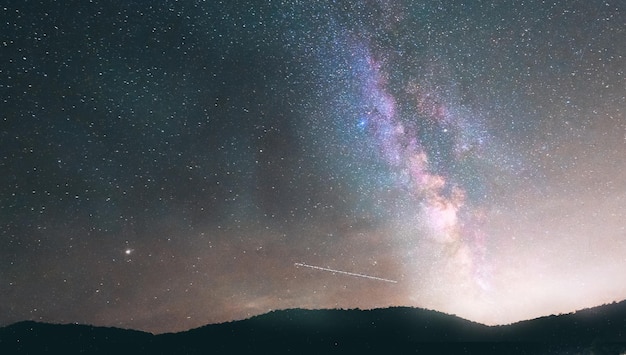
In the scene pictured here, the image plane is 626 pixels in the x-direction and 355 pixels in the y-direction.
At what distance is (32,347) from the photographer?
63.4 metres

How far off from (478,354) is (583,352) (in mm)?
8997

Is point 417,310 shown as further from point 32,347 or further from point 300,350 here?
point 32,347

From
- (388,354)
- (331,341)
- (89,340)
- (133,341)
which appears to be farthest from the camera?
(89,340)

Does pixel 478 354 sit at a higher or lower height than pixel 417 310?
lower

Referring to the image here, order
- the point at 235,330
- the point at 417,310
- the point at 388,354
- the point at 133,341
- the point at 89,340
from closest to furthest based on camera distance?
1. the point at 388,354
2. the point at 133,341
3. the point at 89,340
4. the point at 235,330
5. the point at 417,310

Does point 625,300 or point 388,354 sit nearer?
point 388,354

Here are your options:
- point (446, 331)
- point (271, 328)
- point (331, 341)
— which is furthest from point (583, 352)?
point (271, 328)

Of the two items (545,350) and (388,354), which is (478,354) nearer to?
(545,350)

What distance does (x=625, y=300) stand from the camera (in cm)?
5819

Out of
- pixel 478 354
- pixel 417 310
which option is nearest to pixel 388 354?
pixel 478 354

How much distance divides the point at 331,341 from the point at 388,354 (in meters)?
12.0

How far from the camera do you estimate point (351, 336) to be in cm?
6325

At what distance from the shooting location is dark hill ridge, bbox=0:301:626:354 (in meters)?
44.8

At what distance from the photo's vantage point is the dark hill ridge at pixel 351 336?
44.8m
